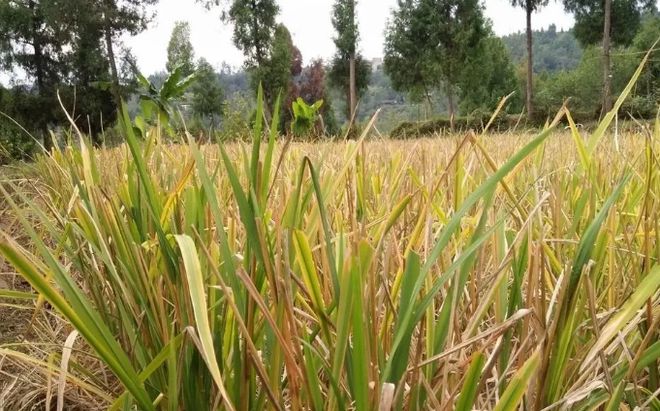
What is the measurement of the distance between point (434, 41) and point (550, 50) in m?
54.5

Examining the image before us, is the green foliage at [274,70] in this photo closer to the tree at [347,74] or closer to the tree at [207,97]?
the tree at [347,74]

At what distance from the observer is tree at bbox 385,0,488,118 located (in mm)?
17750

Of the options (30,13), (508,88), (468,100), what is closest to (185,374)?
(30,13)

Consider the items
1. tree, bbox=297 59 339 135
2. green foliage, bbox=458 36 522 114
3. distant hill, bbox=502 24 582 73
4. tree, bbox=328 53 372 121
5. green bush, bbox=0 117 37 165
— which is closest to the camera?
green bush, bbox=0 117 37 165

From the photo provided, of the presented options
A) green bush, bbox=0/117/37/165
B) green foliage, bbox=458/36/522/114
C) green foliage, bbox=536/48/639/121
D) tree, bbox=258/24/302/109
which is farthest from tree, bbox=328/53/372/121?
green bush, bbox=0/117/37/165

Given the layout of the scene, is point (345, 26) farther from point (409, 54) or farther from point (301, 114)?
point (301, 114)

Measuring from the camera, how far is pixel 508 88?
3394 centimetres

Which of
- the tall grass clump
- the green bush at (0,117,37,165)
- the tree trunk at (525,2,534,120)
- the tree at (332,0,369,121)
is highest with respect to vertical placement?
the tree at (332,0,369,121)

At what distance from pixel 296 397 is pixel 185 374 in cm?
12

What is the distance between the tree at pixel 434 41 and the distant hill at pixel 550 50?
1559 inches

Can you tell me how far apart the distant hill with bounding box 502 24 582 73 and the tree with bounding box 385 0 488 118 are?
3959 centimetres

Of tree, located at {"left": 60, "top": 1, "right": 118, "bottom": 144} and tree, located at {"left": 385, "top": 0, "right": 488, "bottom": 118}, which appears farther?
tree, located at {"left": 385, "top": 0, "right": 488, "bottom": 118}

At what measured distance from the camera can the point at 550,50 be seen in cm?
6475

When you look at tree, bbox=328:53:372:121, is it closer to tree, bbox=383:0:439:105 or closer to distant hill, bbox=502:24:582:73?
tree, bbox=383:0:439:105
